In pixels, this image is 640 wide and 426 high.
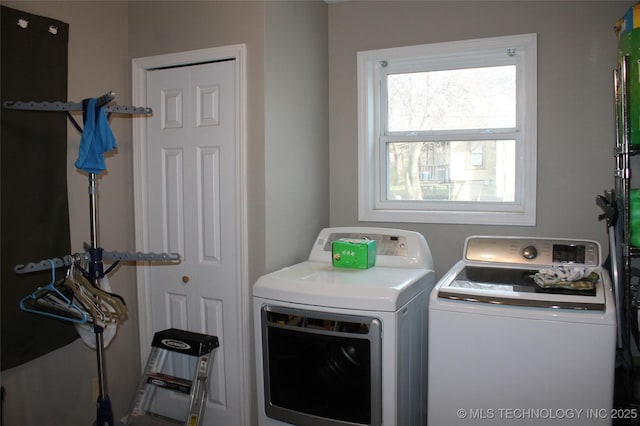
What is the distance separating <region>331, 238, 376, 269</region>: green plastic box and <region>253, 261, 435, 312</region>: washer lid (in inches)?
1.8

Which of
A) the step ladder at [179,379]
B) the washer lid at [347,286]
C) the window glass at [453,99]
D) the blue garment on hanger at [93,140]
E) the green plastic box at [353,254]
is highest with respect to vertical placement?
the window glass at [453,99]

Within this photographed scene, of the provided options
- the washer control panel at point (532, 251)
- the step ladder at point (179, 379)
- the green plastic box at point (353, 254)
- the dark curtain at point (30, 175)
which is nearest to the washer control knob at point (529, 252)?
the washer control panel at point (532, 251)

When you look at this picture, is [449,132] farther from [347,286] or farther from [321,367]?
[321,367]

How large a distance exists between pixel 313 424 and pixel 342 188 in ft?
4.88

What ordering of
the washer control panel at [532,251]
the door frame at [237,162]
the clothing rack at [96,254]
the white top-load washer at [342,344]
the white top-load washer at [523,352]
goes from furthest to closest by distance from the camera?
the door frame at [237,162], the washer control panel at [532,251], the clothing rack at [96,254], the white top-load washer at [342,344], the white top-load washer at [523,352]

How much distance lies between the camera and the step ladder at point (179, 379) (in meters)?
2.35

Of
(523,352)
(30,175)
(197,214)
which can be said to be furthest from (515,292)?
(30,175)

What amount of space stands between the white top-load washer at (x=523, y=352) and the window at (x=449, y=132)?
0.86 meters

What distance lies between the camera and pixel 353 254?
2.45 metres

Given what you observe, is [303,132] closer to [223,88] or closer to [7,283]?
[223,88]

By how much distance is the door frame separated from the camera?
242 cm

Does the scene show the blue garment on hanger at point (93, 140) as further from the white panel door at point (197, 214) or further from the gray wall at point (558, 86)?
the gray wall at point (558, 86)

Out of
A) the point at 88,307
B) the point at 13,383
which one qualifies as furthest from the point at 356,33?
the point at 13,383

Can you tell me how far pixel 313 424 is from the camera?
2.10 metres
